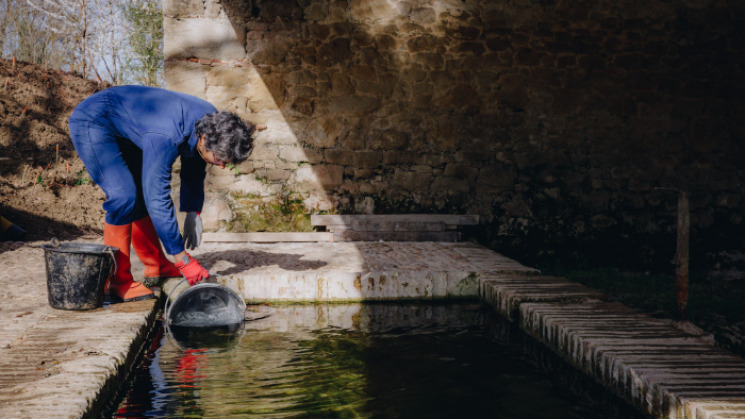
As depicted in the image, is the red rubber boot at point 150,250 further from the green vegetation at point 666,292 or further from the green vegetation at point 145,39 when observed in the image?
the green vegetation at point 145,39

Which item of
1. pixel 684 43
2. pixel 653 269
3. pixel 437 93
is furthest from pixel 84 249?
pixel 684 43

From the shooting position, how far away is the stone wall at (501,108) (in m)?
6.23

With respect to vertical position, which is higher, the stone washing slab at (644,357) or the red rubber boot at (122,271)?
the red rubber boot at (122,271)

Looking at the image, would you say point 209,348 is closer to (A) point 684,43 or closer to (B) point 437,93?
(B) point 437,93

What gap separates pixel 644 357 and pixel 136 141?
9.25ft

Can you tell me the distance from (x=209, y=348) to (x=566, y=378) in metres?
1.71

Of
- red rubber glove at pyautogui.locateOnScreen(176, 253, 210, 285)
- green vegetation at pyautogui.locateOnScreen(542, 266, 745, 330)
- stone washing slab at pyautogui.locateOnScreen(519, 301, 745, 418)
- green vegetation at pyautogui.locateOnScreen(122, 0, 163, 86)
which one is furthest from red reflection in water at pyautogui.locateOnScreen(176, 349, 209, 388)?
green vegetation at pyautogui.locateOnScreen(122, 0, 163, 86)

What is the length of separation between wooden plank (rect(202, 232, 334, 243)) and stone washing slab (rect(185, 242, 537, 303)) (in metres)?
1.05

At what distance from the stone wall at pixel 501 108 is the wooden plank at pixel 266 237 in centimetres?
23

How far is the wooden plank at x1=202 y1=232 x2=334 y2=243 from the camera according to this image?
19.9 ft

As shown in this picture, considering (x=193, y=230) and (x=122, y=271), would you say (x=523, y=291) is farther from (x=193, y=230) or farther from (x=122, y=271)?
(x=122, y=271)

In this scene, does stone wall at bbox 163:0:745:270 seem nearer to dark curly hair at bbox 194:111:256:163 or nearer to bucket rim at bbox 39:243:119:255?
bucket rim at bbox 39:243:119:255

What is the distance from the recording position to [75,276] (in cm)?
336

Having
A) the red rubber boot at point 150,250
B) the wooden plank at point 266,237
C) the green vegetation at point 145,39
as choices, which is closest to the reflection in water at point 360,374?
the red rubber boot at point 150,250
